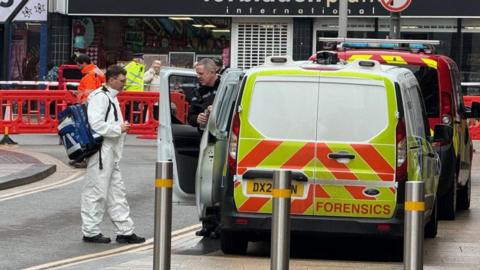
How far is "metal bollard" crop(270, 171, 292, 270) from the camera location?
724 cm

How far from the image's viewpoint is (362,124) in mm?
10266

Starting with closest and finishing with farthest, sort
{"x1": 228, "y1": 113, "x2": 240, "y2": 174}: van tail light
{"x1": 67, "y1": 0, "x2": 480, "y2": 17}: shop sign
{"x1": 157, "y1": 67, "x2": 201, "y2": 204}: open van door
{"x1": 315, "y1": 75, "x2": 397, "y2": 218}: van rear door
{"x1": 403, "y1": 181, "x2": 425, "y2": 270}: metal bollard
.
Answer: {"x1": 403, "y1": 181, "x2": 425, "y2": 270}: metal bollard, {"x1": 315, "y1": 75, "x2": 397, "y2": 218}: van rear door, {"x1": 228, "y1": 113, "x2": 240, "y2": 174}: van tail light, {"x1": 157, "y1": 67, "x2": 201, "y2": 204}: open van door, {"x1": 67, "y1": 0, "x2": 480, "y2": 17}: shop sign

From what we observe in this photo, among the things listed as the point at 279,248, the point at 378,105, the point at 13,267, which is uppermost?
the point at 378,105

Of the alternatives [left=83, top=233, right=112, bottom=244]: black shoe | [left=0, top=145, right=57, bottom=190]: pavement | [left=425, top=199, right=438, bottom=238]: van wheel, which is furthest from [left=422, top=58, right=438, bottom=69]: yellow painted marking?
[left=0, top=145, right=57, bottom=190]: pavement

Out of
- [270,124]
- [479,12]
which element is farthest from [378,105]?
[479,12]

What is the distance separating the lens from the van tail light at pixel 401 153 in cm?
1023

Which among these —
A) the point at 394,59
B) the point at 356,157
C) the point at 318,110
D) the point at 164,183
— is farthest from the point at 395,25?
the point at 164,183

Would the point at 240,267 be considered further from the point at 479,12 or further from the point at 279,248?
the point at 479,12

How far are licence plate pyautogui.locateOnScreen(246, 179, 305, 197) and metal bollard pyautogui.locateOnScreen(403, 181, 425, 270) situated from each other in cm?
332

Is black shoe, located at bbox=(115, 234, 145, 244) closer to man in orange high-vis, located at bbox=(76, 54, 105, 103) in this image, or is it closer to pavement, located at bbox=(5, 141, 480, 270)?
pavement, located at bbox=(5, 141, 480, 270)

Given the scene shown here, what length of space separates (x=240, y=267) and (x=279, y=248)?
2671 mm

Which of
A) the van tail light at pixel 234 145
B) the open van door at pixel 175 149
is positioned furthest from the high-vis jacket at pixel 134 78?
the van tail light at pixel 234 145

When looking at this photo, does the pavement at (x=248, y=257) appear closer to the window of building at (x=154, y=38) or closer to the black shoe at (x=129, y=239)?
the black shoe at (x=129, y=239)

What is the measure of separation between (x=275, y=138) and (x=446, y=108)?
3.72 metres
